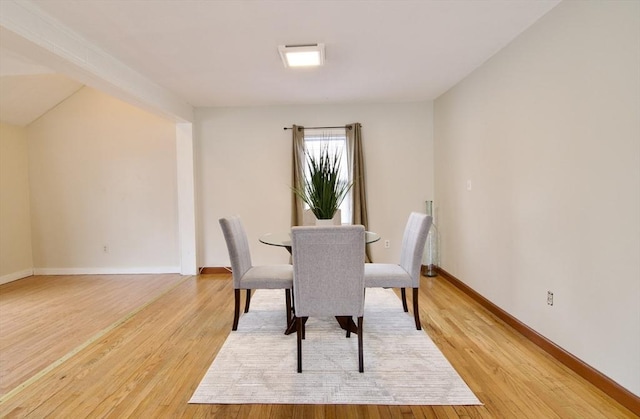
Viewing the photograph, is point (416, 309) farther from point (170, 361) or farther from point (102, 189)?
point (102, 189)

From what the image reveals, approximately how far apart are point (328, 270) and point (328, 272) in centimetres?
1

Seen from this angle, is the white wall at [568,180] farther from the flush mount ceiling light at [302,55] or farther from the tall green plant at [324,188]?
the flush mount ceiling light at [302,55]

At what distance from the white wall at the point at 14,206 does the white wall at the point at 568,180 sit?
5.83 m

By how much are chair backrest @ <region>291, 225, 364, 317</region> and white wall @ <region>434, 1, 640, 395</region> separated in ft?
4.41

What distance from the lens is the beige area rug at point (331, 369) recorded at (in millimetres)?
1806

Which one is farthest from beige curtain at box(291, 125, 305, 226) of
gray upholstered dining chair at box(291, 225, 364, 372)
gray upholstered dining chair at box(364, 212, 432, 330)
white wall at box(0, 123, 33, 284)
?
white wall at box(0, 123, 33, 284)

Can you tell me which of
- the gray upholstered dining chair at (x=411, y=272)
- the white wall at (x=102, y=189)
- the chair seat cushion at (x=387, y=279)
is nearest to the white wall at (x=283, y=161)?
the white wall at (x=102, y=189)

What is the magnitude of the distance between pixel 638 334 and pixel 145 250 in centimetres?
509

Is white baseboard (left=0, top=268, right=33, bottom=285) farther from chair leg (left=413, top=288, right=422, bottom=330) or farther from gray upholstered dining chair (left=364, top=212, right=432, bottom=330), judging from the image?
chair leg (left=413, top=288, right=422, bottom=330)

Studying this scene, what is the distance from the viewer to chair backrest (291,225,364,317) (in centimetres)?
197

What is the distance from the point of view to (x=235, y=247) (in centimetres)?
260

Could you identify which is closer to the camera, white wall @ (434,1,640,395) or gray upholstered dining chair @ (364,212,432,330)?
white wall @ (434,1,640,395)

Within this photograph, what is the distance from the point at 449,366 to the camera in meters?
2.09

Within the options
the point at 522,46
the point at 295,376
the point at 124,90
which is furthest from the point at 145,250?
the point at 522,46
